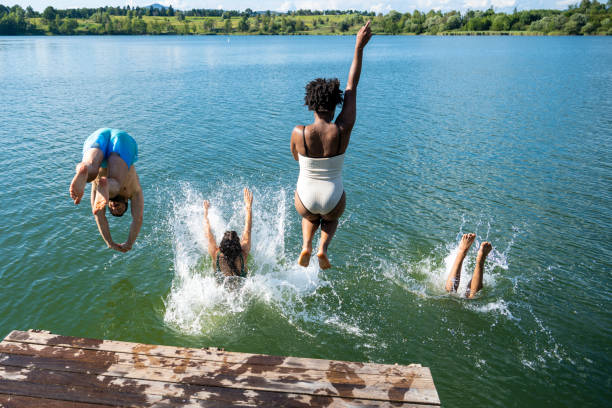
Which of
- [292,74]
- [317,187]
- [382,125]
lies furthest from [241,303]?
[292,74]

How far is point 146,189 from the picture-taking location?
1723 cm

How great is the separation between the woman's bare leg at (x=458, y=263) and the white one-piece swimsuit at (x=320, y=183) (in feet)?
14.8

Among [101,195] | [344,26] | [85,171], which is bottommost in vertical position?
[101,195]

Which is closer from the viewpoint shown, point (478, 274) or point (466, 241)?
point (466, 241)

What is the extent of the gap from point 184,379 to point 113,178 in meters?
3.12

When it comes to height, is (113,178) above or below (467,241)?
above

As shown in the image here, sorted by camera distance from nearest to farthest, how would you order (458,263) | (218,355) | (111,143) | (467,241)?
(218,355) → (111,143) → (467,241) → (458,263)

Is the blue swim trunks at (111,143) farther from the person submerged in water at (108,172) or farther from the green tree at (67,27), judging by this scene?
the green tree at (67,27)

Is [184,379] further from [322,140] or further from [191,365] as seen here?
→ [322,140]

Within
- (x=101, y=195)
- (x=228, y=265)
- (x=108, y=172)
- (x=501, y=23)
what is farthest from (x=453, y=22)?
(x=101, y=195)

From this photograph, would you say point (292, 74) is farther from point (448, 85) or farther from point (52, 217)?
point (52, 217)

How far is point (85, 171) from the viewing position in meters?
5.88

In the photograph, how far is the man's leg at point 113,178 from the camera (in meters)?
6.06

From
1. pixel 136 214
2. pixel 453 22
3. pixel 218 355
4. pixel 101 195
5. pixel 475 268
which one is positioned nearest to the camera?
pixel 101 195
